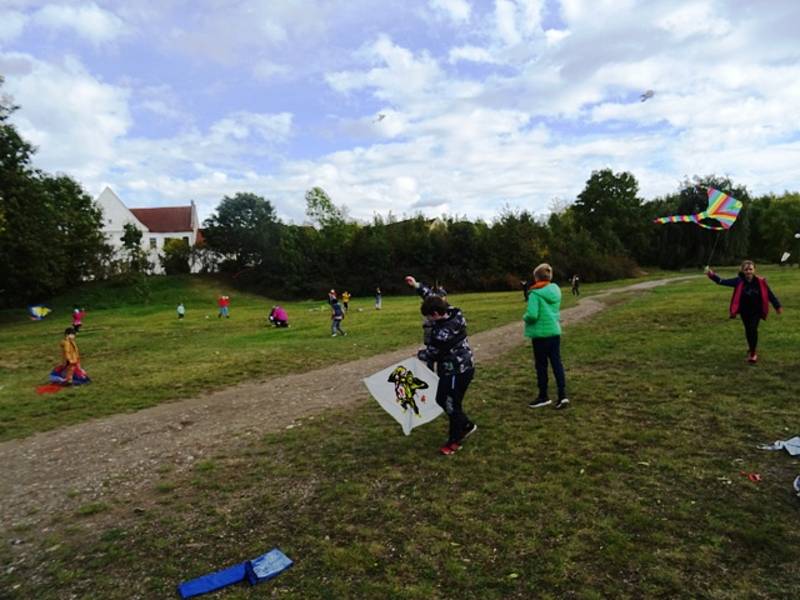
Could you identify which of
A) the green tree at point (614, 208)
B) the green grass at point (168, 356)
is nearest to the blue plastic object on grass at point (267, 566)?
the green grass at point (168, 356)

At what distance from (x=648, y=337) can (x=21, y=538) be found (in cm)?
1432

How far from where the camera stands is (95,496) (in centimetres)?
633

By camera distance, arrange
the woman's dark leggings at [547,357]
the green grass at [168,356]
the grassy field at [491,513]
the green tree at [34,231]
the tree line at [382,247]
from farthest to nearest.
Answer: the tree line at [382,247], the green tree at [34,231], the green grass at [168,356], the woman's dark leggings at [547,357], the grassy field at [491,513]

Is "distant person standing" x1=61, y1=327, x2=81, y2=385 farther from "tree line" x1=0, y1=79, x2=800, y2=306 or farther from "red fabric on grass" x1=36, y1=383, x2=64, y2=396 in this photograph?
"tree line" x1=0, y1=79, x2=800, y2=306

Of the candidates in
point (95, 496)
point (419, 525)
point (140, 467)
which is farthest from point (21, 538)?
point (419, 525)

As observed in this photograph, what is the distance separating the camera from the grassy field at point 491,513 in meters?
4.11

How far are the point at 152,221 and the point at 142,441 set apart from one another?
84.9 metres

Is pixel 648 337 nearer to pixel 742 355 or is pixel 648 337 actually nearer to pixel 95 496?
pixel 742 355

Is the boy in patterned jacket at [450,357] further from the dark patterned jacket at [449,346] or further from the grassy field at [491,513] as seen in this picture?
the grassy field at [491,513]

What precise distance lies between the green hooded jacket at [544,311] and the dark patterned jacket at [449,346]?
1.71 m

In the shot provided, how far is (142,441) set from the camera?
8484 millimetres

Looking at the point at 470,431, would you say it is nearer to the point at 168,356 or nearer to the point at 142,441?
the point at 142,441

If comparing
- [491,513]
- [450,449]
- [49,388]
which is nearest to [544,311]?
[450,449]

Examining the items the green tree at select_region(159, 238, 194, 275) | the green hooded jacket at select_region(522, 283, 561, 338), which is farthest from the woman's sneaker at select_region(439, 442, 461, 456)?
the green tree at select_region(159, 238, 194, 275)
